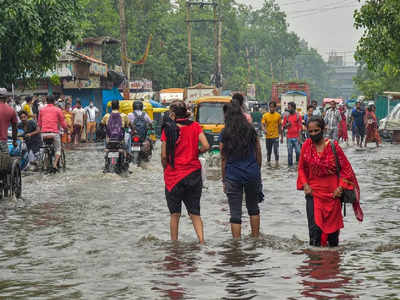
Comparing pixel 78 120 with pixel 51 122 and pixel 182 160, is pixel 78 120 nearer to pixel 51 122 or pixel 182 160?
pixel 51 122

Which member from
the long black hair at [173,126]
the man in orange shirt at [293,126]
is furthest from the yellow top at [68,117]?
the long black hair at [173,126]

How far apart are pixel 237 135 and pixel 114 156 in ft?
31.2

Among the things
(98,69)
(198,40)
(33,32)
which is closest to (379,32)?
(33,32)

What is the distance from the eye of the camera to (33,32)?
833 inches

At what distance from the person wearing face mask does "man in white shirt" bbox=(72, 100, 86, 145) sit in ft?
84.7

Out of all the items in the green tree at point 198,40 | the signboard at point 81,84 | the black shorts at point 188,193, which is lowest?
the black shorts at point 188,193

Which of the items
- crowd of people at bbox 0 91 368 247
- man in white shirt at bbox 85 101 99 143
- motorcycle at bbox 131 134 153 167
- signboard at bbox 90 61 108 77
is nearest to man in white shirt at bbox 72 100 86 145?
man in white shirt at bbox 85 101 99 143

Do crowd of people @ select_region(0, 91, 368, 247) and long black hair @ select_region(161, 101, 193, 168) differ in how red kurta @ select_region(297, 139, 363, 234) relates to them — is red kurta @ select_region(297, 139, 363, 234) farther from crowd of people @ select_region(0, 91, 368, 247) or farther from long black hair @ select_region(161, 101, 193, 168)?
long black hair @ select_region(161, 101, 193, 168)

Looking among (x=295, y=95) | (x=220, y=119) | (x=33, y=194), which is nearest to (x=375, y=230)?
(x=33, y=194)

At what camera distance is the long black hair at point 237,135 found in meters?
9.55

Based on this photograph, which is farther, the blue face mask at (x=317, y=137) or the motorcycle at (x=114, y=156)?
the motorcycle at (x=114, y=156)

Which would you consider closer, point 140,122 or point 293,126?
point 140,122

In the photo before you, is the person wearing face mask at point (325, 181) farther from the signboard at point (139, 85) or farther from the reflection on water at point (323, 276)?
the signboard at point (139, 85)

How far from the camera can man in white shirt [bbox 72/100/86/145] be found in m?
33.9
